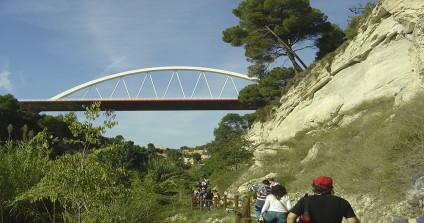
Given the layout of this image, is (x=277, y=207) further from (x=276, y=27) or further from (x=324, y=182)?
(x=276, y=27)

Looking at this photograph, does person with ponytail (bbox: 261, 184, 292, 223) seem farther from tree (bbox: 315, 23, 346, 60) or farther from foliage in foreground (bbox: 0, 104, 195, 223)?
tree (bbox: 315, 23, 346, 60)

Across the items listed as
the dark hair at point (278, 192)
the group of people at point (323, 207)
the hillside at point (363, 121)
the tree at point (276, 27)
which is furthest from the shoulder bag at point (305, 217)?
the tree at point (276, 27)

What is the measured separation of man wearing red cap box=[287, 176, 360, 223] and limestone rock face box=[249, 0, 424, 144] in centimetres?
1057

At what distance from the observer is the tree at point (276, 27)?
92.1 ft

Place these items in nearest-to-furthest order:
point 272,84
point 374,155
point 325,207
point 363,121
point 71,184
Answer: point 325,207, point 71,184, point 374,155, point 363,121, point 272,84

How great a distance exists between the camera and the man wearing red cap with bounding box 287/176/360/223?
12.9 feet

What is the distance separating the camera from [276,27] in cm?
2822

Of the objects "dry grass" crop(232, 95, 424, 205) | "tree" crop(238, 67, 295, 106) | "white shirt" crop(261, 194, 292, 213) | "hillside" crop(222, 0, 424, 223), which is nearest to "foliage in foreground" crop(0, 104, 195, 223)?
"white shirt" crop(261, 194, 292, 213)

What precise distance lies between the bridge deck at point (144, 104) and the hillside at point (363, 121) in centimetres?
2263

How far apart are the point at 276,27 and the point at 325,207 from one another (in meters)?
25.8

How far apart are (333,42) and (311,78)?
6.15 m

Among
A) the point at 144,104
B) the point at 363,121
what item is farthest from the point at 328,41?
the point at 144,104

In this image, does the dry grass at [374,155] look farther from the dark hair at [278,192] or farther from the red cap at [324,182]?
the red cap at [324,182]

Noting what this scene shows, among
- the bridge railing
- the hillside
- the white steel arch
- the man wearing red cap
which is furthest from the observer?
the white steel arch
